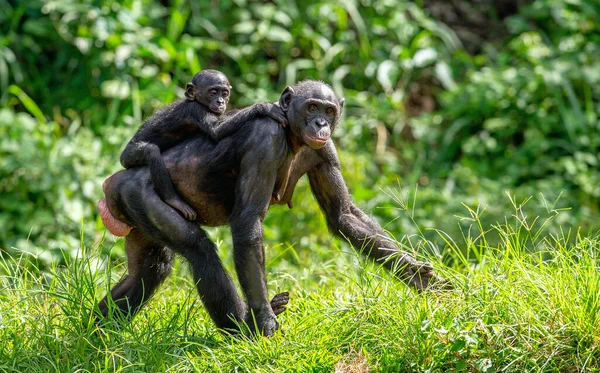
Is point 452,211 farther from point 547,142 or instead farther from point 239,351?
point 239,351

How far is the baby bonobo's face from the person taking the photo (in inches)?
231

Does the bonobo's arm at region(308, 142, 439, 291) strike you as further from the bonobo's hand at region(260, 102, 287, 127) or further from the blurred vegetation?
the blurred vegetation

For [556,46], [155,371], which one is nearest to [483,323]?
[155,371]

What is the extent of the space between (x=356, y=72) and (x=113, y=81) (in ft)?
10.4

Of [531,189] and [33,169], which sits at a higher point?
[33,169]

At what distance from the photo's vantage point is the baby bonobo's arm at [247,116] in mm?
5434

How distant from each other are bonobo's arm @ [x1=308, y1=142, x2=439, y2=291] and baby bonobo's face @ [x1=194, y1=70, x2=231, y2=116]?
0.74 metres

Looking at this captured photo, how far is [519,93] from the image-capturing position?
1105cm

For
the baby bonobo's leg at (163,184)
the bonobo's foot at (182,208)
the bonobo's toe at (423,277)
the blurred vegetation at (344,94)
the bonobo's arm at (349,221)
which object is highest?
the baby bonobo's leg at (163,184)

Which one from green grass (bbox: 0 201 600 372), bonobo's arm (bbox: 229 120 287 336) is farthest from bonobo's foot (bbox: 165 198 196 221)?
green grass (bbox: 0 201 600 372)

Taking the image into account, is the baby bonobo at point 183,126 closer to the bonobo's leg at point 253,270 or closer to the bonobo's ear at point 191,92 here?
the bonobo's ear at point 191,92

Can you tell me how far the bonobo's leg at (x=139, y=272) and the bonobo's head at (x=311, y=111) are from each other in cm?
125

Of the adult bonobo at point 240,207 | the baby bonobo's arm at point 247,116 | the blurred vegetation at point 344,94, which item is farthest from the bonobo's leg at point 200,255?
the blurred vegetation at point 344,94

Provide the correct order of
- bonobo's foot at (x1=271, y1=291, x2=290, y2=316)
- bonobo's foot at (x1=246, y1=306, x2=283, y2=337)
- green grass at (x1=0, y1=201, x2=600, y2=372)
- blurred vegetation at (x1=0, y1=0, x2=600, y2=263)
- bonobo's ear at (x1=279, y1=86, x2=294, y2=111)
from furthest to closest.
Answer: blurred vegetation at (x1=0, y1=0, x2=600, y2=263), bonobo's ear at (x1=279, y1=86, x2=294, y2=111), bonobo's foot at (x1=271, y1=291, x2=290, y2=316), bonobo's foot at (x1=246, y1=306, x2=283, y2=337), green grass at (x1=0, y1=201, x2=600, y2=372)
